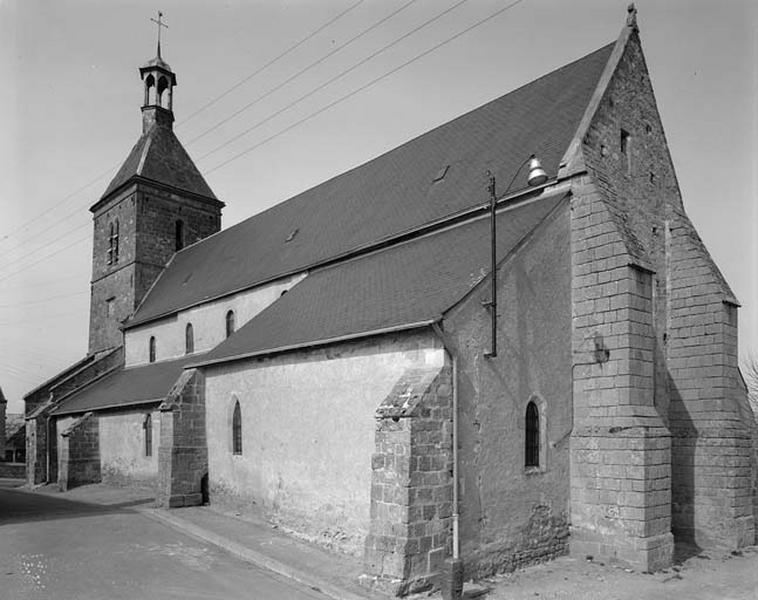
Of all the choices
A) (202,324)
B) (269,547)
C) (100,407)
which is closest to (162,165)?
(202,324)

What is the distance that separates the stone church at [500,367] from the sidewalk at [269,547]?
46 cm

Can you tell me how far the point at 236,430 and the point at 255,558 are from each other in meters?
5.25

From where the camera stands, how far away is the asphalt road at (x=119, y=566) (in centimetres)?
971

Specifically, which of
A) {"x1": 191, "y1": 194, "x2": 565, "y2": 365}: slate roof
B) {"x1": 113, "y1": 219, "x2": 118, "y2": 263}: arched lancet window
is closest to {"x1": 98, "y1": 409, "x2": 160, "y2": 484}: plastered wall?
{"x1": 191, "y1": 194, "x2": 565, "y2": 365}: slate roof

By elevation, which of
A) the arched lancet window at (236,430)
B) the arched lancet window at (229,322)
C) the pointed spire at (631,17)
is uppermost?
the pointed spire at (631,17)

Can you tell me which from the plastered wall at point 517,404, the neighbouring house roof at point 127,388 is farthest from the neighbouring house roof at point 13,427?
the plastered wall at point 517,404

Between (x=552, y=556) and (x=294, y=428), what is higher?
(x=294, y=428)

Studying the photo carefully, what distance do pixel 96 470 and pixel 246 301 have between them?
33.1 ft

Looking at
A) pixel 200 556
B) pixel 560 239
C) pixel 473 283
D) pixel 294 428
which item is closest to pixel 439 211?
pixel 560 239

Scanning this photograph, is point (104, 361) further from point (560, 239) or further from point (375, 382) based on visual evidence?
point (560, 239)

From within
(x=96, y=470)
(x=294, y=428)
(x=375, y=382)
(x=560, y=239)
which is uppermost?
(x=560, y=239)

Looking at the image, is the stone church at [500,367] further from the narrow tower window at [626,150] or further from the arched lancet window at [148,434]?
the arched lancet window at [148,434]

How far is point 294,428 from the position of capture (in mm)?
14172

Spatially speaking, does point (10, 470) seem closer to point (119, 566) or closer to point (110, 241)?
point (110, 241)
